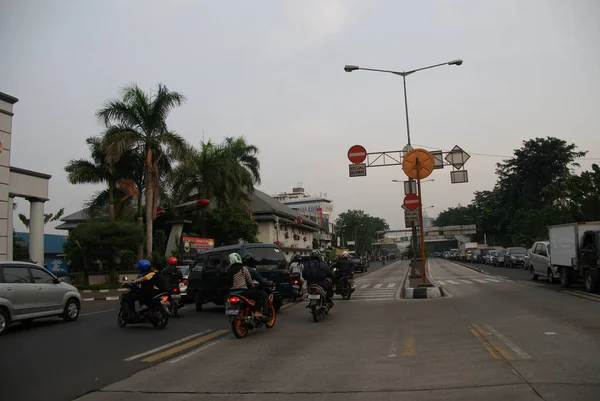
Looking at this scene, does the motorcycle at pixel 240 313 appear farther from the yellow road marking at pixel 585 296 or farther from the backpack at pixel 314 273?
the yellow road marking at pixel 585 296

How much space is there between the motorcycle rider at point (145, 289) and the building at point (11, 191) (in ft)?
48.0

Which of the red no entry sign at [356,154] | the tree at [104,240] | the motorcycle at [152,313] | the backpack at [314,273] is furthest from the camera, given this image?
the tree at [104,240]

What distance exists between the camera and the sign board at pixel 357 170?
22.8m

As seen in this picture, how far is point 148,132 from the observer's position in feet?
97.9

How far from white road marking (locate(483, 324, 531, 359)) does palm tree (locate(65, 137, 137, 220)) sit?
89.8 ft

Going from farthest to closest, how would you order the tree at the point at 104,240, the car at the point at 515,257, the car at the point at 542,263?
the car at the point at 515,257 → the tree at the point at 104,240 → the car at the point at 542,263

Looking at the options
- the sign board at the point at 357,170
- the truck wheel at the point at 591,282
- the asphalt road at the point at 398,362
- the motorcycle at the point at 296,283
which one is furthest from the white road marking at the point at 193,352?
the sign board at the point at 357,170

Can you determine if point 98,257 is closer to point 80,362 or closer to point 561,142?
point 80,362

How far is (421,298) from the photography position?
16984mm

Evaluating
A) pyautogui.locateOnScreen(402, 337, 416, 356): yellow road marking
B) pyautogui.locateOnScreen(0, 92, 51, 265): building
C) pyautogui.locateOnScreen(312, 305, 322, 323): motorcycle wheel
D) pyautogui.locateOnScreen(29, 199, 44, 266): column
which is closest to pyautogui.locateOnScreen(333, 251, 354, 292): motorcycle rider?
pyautogui.locateOnScreen(312, 305, 322, 323): motorcycle wheel

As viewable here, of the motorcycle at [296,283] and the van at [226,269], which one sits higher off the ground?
the van at [226,269]

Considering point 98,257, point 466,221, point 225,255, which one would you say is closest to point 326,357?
point 225,255

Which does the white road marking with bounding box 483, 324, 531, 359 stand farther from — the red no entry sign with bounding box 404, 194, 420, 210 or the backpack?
the red no entry sign with bounding box 404, 194, 420, 210

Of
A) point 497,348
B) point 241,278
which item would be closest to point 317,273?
point 241,278
